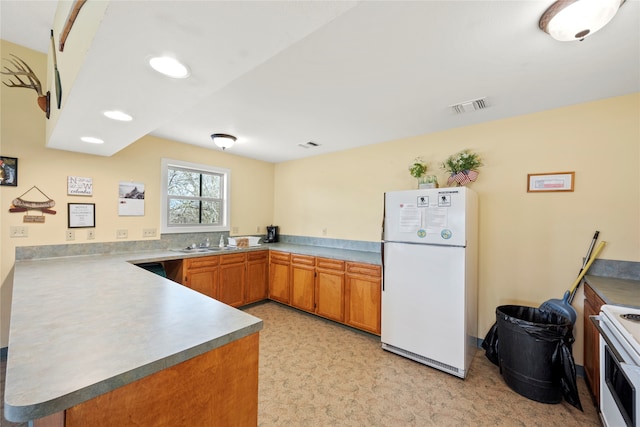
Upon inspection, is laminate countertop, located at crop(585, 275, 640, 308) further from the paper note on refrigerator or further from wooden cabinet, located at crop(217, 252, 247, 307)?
wooden cabinet, located at crop(217, 252, 247, 307)

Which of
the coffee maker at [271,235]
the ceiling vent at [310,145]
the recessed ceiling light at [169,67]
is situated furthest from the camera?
the coffee maker at [271,235]

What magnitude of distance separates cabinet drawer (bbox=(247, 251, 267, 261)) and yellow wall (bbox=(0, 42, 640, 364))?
133 centimetres

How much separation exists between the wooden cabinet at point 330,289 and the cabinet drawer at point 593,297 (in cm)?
214

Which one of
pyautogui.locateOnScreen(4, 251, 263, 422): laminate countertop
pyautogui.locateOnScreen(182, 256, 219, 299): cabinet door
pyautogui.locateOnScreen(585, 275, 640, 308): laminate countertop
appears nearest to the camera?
pyautogui.locateOnScreen(4, 251, 263, 422): laminate countertop

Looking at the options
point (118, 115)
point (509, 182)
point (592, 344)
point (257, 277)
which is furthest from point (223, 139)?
point (592, 344)

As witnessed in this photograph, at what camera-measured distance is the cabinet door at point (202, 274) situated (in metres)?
3.17

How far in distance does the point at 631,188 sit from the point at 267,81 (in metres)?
3.04

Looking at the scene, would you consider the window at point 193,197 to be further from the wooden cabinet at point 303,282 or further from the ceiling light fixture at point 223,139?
the wooden cabinet at point 303,282

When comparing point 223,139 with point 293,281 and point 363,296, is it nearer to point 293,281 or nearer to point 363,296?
point 293,281

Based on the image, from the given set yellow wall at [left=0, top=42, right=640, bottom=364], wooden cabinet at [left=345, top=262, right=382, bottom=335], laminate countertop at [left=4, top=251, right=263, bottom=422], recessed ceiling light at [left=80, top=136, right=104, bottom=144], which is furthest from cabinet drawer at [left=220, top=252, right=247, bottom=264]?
recessed ceiling light at [left=80, top=136, right=104, bottom=144]

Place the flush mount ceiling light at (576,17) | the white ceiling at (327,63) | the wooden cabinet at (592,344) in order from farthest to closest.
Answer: the wooden cabinet at (592,344), the flush mount ceiling light at (576,17), the white ceiling at (327,63)

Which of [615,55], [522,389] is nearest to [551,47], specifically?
[615,55]

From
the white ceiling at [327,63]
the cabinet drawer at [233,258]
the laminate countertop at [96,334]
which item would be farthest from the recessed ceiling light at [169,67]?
the cabinet drawer at [233,258]

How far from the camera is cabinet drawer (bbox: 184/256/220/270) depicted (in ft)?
10.5
